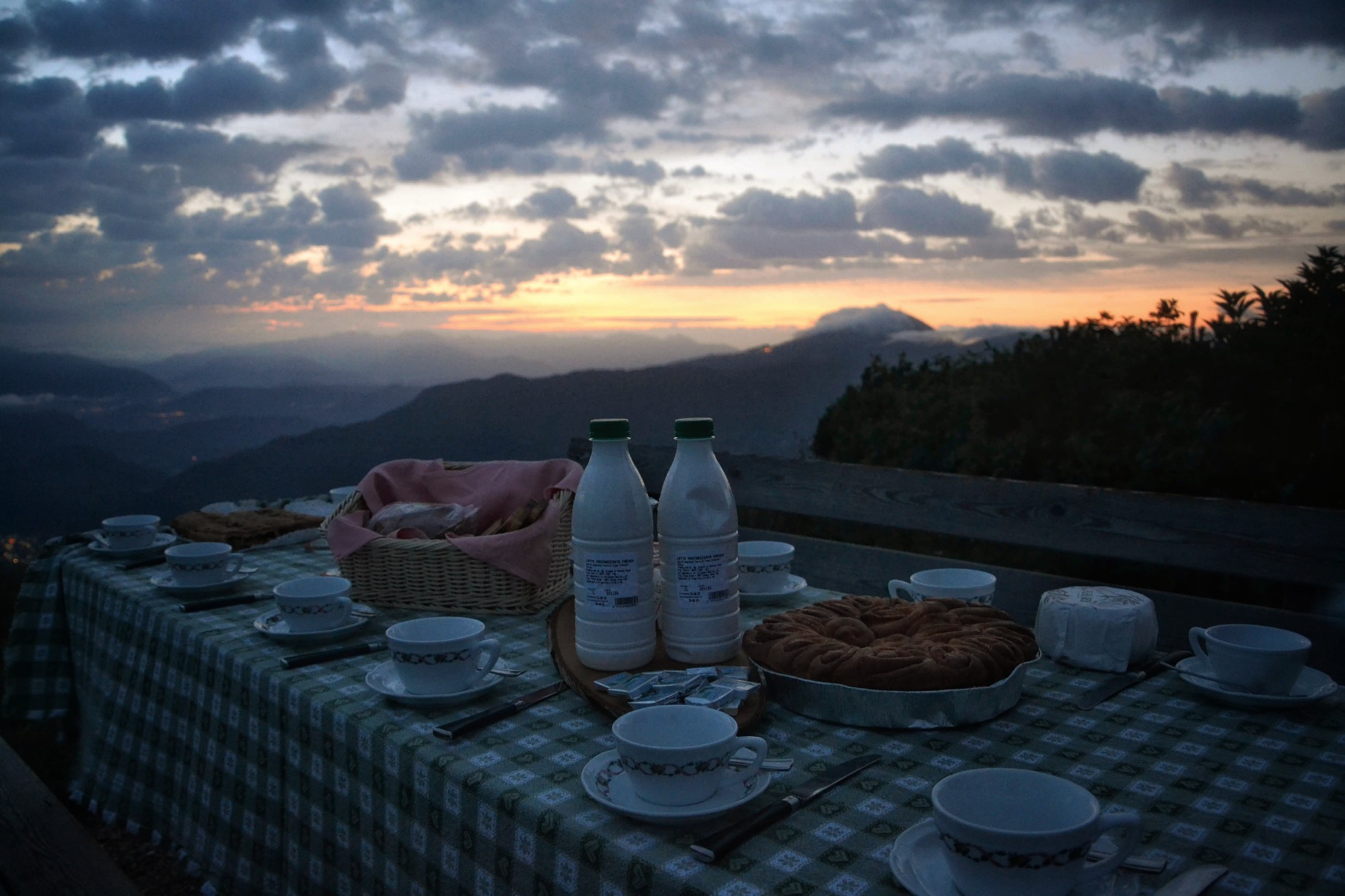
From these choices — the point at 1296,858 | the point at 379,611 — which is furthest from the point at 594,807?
the point at 379,611

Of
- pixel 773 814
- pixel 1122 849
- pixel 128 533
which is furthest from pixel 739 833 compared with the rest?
pixel 128 533

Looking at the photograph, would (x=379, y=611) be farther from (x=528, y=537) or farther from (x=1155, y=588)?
(x=1155, y=588)

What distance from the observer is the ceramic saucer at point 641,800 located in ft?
2.93

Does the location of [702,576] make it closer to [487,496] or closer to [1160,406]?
[487,496]

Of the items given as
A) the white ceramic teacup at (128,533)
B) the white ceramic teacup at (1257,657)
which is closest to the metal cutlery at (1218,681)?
the white ceramic teacup at (1257,657)

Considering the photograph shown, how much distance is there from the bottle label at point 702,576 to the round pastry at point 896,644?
9 cm

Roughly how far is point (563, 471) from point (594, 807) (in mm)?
1368

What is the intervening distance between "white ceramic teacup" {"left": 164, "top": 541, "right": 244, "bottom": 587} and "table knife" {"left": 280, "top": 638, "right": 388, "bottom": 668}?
60 cm

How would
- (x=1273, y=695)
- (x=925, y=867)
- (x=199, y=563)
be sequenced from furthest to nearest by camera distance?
(x=199, y=563)
(x=1273, y=695)
(x=925, y=867)

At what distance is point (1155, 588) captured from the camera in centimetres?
280

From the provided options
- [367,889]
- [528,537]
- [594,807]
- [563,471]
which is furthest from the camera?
[563,471]

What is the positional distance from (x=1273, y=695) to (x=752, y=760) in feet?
2.80

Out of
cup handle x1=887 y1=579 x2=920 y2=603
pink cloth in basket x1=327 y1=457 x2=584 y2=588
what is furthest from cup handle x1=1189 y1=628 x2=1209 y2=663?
pink cloth in basket x1=327 y1=457 x2=584 y2=588

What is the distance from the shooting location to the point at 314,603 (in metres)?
1.65
